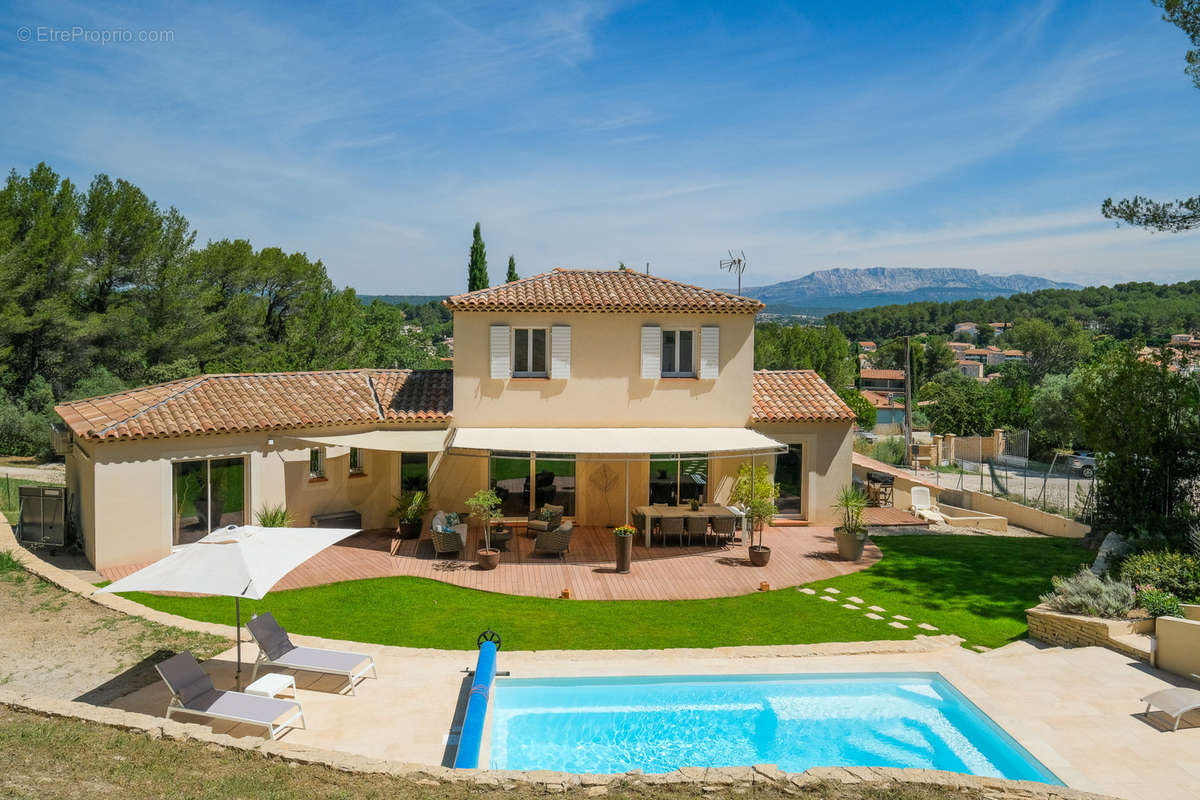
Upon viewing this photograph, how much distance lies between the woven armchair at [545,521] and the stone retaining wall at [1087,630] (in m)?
14.1

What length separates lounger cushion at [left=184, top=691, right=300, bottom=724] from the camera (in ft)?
37.6

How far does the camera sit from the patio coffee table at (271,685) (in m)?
12.4

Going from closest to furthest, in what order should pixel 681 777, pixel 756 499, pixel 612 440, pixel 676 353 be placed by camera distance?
pixel 681 777 → pixel 756 499 → pixel 612 440 → pixel 676 353

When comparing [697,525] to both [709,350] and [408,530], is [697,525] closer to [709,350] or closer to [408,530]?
[709,350]

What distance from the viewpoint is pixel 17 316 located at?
4428 centimetres

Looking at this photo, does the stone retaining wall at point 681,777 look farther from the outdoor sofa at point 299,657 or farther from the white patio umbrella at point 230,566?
the outdoor sofa at point 299,657

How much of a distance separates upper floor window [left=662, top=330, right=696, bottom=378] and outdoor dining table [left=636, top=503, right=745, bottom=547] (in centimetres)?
499

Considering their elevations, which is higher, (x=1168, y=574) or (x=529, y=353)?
(x=529, y=353)

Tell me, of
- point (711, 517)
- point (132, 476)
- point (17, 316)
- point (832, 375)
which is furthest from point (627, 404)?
point (832, 375)

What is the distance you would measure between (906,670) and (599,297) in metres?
16.4

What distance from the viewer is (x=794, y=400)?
29047 millimetres

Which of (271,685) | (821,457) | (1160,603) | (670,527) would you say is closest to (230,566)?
(271,685)

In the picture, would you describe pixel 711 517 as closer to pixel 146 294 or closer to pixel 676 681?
pixel 676 681

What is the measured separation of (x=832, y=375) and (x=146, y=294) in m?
74.2
